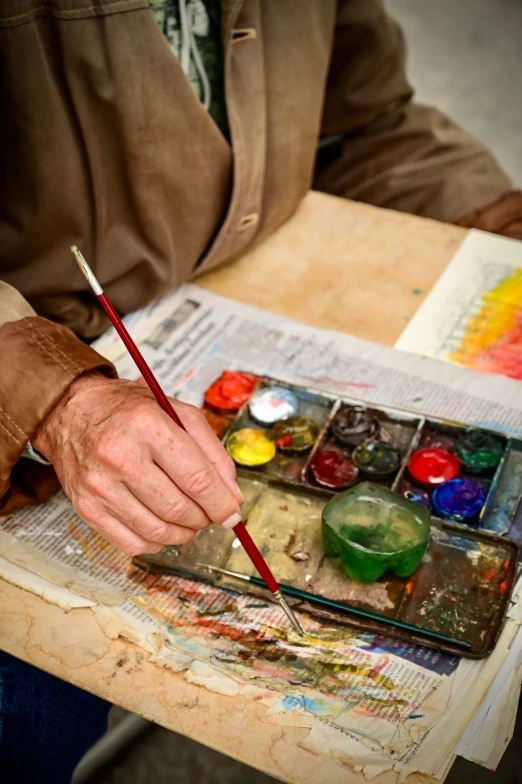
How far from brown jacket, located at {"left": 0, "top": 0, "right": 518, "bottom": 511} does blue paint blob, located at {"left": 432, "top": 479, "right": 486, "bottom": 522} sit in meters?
0.42

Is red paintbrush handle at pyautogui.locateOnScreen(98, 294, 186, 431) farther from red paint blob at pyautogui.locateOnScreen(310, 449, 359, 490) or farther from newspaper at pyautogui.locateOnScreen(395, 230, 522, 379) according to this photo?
newspaper at pyautogui.locateOnScreen(395, 230, 522, 379)

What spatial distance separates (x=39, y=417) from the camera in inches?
34.9

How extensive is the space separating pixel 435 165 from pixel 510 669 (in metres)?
0.97

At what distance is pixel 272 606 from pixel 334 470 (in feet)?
0.64

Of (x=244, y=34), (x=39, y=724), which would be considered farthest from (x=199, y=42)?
(x=39, y=724)

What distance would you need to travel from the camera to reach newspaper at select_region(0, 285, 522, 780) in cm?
77

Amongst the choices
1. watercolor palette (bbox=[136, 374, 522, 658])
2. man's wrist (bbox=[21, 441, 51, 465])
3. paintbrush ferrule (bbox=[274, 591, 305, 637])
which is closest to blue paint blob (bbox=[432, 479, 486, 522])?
watercolor palette (bbox=[136, 374, 522, 658])

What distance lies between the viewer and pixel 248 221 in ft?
4.18

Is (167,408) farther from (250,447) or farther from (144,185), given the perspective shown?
(144,185)

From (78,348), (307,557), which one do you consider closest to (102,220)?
(78,348)

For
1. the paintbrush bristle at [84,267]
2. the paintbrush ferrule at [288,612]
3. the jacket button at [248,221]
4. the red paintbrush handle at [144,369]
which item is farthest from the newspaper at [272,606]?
the paintbrush bristle at [84,267]

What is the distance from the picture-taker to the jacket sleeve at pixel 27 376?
888 mm

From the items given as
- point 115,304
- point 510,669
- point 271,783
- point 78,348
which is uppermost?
point 78,348

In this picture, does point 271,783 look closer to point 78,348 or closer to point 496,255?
point 78,348
